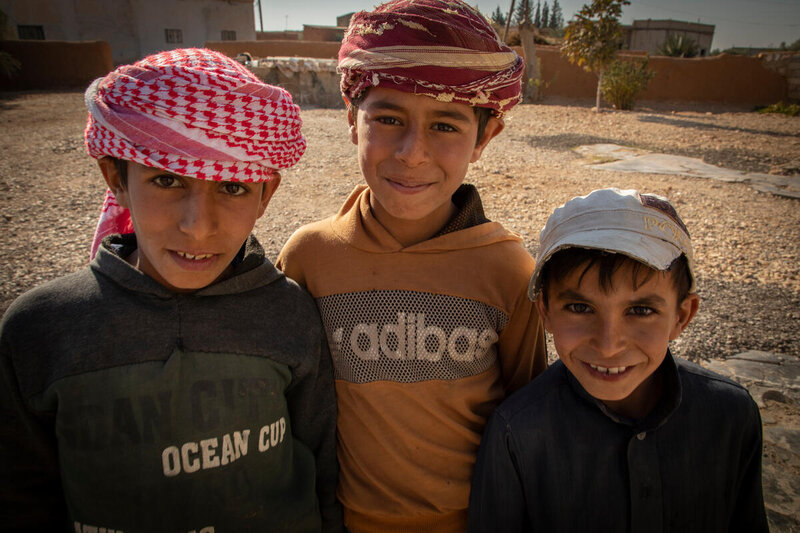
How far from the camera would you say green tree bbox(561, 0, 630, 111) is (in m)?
13.8

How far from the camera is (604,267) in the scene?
140cm

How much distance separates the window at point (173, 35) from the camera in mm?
26645

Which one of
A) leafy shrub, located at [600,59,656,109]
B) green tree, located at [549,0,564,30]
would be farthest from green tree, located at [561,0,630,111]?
green tree, located at [549,0,564,30]

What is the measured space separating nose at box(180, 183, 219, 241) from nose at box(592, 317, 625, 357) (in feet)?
3.53

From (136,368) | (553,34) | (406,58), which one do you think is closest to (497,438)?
(136,368)

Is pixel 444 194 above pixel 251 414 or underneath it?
above

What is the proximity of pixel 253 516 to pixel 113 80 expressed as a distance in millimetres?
1209

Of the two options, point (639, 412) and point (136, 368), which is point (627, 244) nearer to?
point (639, 412)

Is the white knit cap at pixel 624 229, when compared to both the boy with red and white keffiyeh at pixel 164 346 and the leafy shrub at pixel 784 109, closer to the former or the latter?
the boy with red and white keffiyeh at pixel 164 346

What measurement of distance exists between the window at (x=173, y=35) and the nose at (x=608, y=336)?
30902 mm

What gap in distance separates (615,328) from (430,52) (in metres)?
0.93

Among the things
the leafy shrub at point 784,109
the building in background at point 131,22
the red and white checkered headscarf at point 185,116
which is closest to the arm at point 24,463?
the red and white checkered headscarf at point 185,116

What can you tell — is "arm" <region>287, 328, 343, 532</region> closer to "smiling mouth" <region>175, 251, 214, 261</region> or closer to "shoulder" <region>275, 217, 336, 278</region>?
"shoulder" <region>275, 217, 336, 278</region>

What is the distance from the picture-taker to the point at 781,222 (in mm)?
5207
